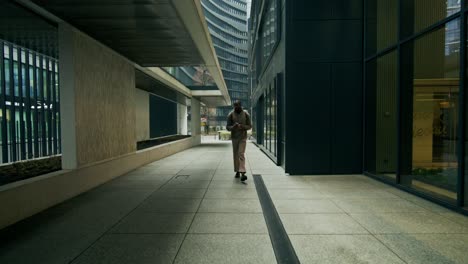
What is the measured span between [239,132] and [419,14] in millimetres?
4826

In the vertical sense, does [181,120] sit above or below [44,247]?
above

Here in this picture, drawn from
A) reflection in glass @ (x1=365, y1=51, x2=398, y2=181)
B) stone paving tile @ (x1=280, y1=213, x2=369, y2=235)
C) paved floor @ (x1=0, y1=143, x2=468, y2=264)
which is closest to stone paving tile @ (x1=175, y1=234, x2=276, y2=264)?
paved floor @ (x1=0, y1=143, x2=468, y2=264)

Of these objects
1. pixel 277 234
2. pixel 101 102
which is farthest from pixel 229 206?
pixel 101 102

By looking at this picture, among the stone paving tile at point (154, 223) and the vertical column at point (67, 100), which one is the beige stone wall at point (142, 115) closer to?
the vertical column at point (67, 100)

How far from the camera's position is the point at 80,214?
4.83 meters

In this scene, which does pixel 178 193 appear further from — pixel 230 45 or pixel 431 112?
pixel 230 45

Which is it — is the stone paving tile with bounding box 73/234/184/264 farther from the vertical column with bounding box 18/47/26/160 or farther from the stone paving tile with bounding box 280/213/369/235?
the vertical column with bounding box 18/47/26/160

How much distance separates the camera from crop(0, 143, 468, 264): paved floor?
3299 mm

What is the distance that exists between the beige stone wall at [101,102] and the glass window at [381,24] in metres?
7.04

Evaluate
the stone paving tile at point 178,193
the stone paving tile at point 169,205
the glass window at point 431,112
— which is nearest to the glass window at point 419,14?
the glass window at point 431,112

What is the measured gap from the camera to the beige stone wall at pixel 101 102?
21.4ft

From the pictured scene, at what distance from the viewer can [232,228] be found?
414 centimetres

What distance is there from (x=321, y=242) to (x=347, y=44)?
625 centimetres

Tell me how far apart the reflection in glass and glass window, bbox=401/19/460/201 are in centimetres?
53
